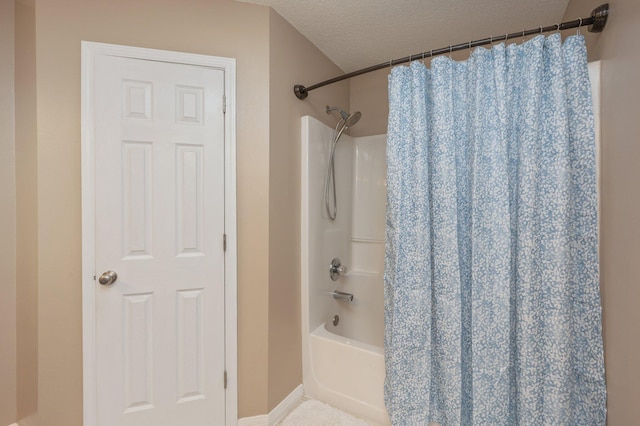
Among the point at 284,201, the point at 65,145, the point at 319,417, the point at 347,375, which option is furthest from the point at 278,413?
the point at 65,145

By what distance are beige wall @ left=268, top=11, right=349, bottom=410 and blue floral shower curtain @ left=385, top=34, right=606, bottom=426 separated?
0.68 metres

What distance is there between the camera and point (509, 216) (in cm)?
129

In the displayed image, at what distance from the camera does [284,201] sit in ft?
6.14

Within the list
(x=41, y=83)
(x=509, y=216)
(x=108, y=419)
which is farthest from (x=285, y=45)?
(x=108, y=419)

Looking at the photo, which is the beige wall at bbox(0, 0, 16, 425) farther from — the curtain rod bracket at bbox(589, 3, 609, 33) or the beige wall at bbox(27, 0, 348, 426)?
the curtain rod bracket at bbox(589, 3, 609, 33)

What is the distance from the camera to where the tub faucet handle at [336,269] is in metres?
2.33

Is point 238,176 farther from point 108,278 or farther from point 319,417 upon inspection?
point 319,417

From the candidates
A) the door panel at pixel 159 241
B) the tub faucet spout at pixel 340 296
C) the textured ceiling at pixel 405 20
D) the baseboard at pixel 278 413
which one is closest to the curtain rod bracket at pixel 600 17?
the textured ceiling at pixel 405 20

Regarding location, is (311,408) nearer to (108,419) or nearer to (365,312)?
(365,312)

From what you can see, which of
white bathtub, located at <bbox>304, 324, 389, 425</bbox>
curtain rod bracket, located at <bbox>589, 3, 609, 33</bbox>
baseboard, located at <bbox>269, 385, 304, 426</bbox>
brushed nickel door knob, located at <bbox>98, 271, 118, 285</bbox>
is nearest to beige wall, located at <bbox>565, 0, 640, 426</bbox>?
curtain rod bracket, located at <bbox>589, 3, 609, 33</bbox>

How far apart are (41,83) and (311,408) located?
7.93 ft

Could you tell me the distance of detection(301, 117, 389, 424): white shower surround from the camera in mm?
1790

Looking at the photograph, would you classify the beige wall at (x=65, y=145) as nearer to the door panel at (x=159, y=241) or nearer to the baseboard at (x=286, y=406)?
the door panel at (x=159, y=241)

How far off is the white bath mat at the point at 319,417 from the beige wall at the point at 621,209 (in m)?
1.25
